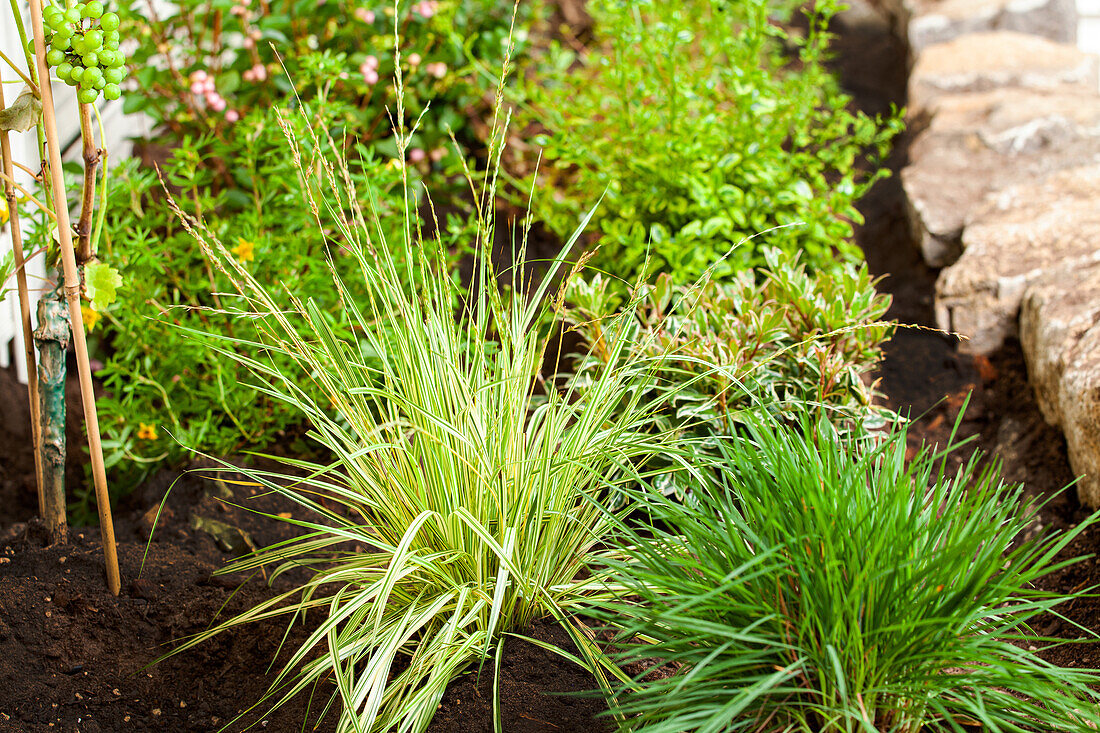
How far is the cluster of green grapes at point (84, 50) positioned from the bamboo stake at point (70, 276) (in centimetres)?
2

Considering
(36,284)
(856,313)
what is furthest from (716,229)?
(36,284)

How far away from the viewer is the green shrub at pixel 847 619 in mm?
1090

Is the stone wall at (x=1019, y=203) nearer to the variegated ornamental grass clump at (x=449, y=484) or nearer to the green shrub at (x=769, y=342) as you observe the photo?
the green shrub at (x=769, y=342)

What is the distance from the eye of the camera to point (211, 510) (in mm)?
2033

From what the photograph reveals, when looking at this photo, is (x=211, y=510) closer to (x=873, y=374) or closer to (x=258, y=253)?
(x=258, y=253)

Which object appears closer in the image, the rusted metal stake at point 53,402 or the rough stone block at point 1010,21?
the rusted metal stake at point 53,402

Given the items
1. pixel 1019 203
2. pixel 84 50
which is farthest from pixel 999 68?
pixel 84 50

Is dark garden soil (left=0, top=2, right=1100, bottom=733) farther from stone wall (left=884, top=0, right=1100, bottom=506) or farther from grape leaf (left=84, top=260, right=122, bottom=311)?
grape leaf (left=84, top=260, right=122, bottom=311)

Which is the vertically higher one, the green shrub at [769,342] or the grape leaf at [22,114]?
the grape leaf at [22,114]

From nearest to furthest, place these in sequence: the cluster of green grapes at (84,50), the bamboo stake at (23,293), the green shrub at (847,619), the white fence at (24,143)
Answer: the green shrub at (847,619)
the cluster of green grapes at (84,50)
the bamboo stake at (23,293)
the white fence at (24,143)

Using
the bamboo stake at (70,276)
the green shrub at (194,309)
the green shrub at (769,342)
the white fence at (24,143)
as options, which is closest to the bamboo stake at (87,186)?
the bamboo stake at (70,276)

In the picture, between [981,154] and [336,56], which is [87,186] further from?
[981,154]

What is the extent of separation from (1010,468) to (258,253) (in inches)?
86.0

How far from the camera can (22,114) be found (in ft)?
4.71
